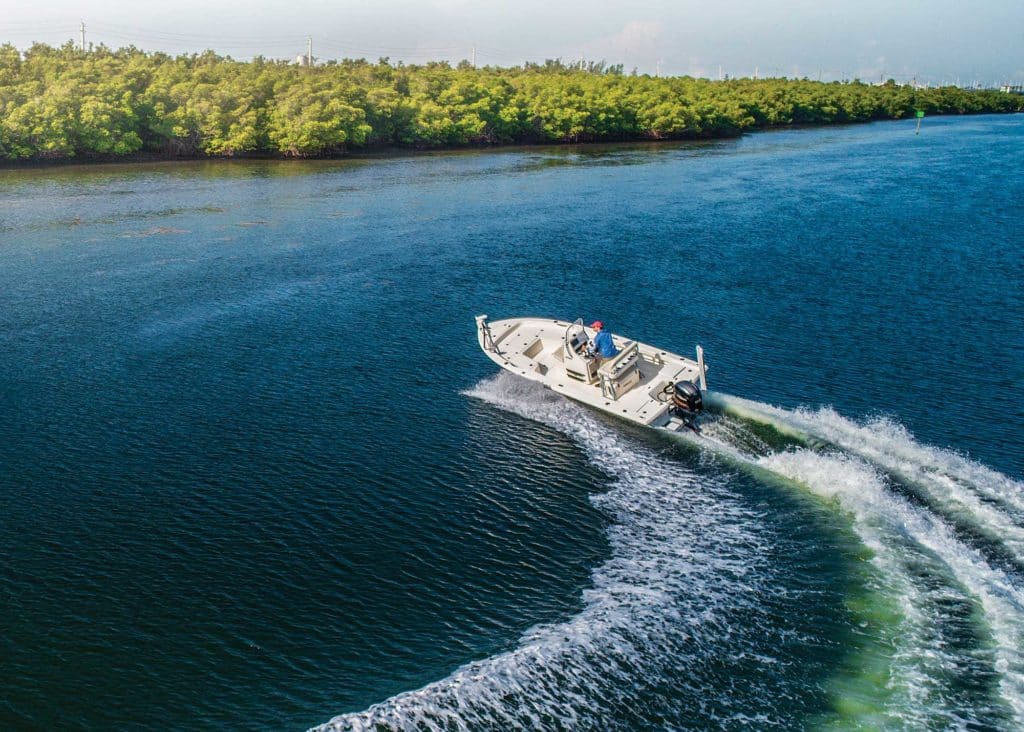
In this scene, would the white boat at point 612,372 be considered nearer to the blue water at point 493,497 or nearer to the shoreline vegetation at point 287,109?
the blue water at point 493,497

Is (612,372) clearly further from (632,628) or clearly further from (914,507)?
(632,628)

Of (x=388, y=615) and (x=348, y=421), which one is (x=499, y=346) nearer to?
(x=348, y=421)

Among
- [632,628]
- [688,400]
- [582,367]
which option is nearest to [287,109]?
[582,367]

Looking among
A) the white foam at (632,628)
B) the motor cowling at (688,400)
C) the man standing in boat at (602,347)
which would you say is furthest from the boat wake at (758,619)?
the man standing in boat at (602,347)

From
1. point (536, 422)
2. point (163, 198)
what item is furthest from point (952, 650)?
point (163, 198)

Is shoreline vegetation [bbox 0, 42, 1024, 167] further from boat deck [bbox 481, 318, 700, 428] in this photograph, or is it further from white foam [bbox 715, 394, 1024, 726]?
white foam [bbox 715, 394, 1024, 726]

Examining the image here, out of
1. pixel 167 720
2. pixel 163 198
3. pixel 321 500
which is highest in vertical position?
pixel 163 198

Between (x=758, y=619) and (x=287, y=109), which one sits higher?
(x=287, y=109)
